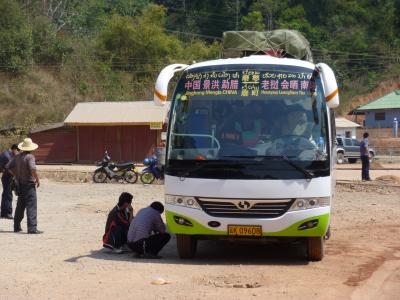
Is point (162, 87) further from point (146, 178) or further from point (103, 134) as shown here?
point (103, 134)

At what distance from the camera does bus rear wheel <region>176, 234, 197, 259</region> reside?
11156mm

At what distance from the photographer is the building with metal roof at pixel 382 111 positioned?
203 feet

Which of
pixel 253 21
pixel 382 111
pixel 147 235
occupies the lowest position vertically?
pixel 147 235

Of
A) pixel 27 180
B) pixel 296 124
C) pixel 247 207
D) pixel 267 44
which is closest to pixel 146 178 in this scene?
pixel 27 180

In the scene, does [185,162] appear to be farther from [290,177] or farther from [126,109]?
[126,109]

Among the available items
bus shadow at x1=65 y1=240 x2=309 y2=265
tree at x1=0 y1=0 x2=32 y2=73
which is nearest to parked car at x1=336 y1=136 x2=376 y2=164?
tree at x1=0 y1=0 x2=32 y2=73

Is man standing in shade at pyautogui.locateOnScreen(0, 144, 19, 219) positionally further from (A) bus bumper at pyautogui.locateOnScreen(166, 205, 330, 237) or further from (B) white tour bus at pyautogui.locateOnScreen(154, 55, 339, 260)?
(A) bus bumper at pyautogui.locateOnScreen(166, 205, 330, 237)

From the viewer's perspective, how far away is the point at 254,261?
Answer: 11320 mm

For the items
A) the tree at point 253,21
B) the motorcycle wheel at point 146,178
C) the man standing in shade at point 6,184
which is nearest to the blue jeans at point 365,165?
the motorcycle wheel at point 146,178

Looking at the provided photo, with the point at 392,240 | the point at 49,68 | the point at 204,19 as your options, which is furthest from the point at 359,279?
the point at 204,19

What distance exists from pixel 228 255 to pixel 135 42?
52.5 meters

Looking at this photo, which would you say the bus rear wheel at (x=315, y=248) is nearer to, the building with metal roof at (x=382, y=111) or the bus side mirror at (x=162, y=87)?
the bus side mirror at (x=162, y=87)

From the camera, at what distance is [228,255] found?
12.1 m

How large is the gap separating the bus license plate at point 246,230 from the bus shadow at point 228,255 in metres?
0.78
